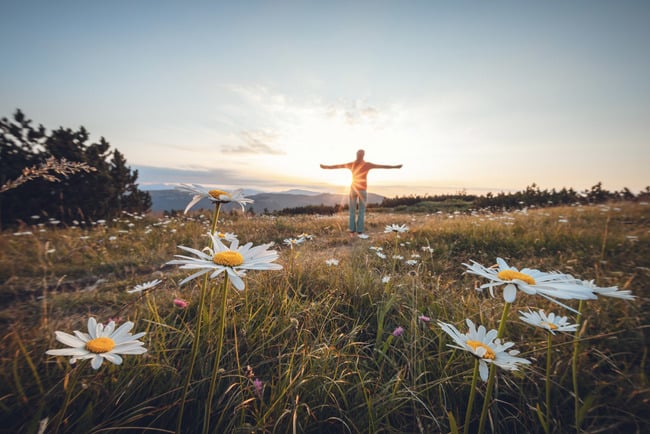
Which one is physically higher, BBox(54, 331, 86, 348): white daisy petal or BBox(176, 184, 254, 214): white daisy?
BBox(176, 184, 254, 214): white daisy

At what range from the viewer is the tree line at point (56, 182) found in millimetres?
6949

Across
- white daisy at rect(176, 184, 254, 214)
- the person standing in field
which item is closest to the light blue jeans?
the person standing in field

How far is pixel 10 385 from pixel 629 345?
3.15 metres

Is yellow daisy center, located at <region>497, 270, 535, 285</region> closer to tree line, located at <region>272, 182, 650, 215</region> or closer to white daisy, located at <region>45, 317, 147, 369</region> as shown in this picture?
white daisy, located at <region>45, 317, 147, 369</region>

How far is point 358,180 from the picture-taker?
320 inches

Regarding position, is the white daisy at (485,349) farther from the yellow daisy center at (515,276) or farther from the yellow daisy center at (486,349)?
the yellow daisy center at (515,276)

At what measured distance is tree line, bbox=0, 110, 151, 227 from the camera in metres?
6.95

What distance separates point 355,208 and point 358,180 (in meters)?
1.03

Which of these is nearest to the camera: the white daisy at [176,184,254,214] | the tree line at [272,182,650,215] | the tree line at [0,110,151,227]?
the white daisy at [176,184,254,214]

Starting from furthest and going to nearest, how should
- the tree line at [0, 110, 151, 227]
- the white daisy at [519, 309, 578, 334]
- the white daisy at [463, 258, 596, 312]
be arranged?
the tree line at [0, 110, 151, 227] → the white daisy at [519, 309, 578, 334] → the white daisy at [463, 258, 596, 312]

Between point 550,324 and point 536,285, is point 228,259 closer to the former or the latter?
point 536,285

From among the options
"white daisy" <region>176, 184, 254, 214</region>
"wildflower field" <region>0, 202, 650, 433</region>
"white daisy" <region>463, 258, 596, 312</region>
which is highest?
"white daisy" <region>176, 184, 254, 214</region>

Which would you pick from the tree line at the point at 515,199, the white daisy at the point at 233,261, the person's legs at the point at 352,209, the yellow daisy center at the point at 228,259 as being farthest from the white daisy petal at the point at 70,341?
the tree line at the point at 515,199

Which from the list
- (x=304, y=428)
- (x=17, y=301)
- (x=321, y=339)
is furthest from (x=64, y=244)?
(x=304, y=428)
